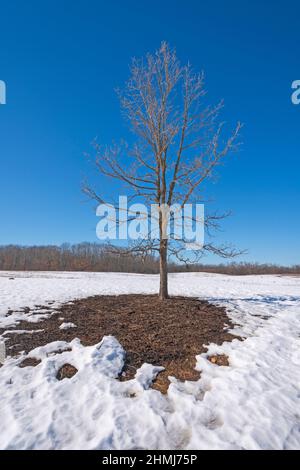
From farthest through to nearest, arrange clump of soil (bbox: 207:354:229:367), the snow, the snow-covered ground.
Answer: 1. the snow
2. clump of soil (bbox: 207:354:229:367)
3. the snow-covered ground

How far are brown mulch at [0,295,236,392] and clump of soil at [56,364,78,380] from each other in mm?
930

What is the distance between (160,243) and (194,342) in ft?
15.8

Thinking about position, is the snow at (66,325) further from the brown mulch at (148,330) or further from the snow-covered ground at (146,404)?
the snow-covered ground at (146,404)

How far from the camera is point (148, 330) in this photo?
7.18m

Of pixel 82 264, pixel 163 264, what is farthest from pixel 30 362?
pixel 82 264

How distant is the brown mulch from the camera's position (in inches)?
214

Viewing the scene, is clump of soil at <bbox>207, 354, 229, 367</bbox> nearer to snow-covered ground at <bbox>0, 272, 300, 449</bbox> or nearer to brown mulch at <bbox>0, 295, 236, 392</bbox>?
snow-covered ground at <bbox>0, 272, 300, 449</bbox>

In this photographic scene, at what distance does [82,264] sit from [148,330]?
59.6m

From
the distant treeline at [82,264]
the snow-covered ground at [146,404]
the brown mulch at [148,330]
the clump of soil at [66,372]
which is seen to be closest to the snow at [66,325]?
the brown mulch at [148,330]

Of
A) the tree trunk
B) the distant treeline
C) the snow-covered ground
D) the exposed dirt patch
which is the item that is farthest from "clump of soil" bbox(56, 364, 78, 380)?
the distant treeline

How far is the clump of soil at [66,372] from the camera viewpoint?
480 cm

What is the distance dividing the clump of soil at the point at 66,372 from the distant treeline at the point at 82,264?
4037cm

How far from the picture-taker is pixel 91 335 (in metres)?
6.83
